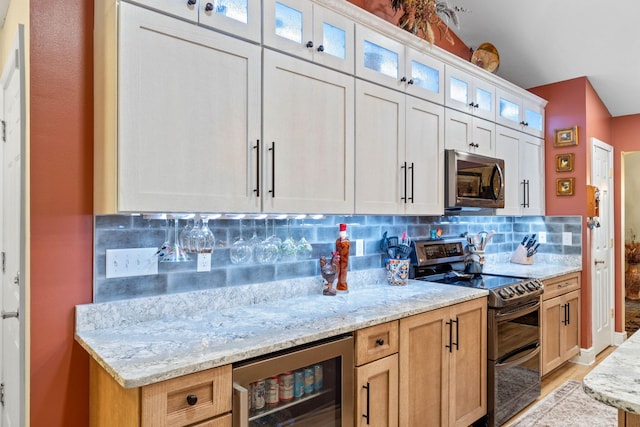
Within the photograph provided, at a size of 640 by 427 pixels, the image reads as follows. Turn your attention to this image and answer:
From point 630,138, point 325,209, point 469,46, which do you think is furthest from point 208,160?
point 630,138

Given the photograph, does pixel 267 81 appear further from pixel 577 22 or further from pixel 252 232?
pixel 577 22

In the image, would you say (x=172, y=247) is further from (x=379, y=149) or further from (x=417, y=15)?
(x=417, y=15)

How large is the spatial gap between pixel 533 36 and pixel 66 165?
Result: 3.76m

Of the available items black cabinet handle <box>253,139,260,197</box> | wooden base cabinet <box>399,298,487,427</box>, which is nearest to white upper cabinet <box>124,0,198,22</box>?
black cabinet handle <box>253,139,260,197</box>

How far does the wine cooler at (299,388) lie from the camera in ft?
4.69

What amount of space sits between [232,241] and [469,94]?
212 cm

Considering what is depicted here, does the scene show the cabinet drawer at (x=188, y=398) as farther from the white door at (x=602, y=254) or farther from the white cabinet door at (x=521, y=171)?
the white door at (x=602, y=254)

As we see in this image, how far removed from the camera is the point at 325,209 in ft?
6.84

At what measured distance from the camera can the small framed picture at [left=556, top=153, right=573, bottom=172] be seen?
3967mm

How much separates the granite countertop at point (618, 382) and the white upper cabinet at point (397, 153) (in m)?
1.31

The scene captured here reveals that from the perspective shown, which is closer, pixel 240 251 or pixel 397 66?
pixel 240 251

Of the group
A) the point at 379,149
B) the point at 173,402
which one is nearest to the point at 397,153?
the point at 379,149

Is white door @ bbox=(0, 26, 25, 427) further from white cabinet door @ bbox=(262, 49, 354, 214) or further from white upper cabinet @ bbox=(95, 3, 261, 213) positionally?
white cabinet door @ bbox=(262, 49, 354, 214)

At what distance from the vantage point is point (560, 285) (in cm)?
353
